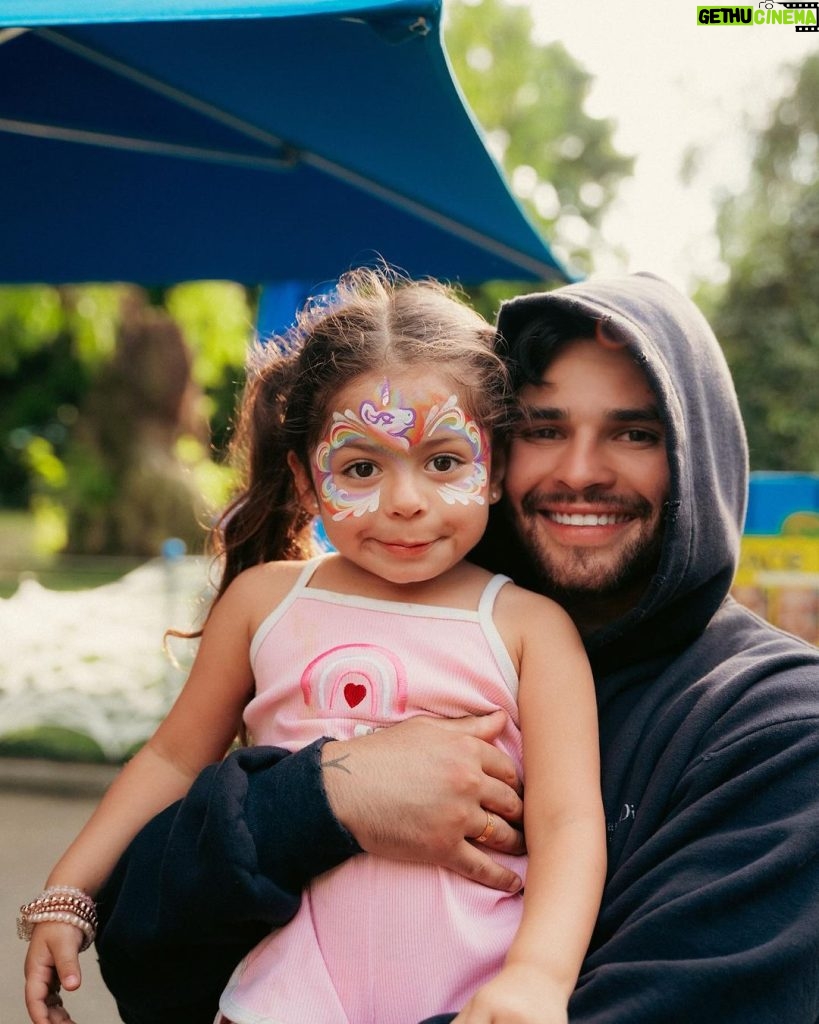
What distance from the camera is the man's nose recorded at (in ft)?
6.92

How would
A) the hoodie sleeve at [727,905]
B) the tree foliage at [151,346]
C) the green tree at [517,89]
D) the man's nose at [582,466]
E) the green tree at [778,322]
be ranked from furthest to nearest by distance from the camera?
the green tree at [517,89], the green tree at [778,322], the tree foliage at [151,346], the man's nose at [582,466], the hoodie sleeve at [727,905]

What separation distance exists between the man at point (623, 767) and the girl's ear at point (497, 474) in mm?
21

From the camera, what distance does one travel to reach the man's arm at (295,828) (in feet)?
5.62

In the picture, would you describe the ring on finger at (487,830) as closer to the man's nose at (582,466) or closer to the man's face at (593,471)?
the man's face at (593,471)

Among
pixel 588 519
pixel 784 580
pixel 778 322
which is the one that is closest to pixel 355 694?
pixel 588 519

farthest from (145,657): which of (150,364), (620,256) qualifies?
(620,256)

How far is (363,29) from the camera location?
7.42ft

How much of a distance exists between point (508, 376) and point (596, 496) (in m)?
0.28

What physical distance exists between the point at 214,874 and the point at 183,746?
436mm

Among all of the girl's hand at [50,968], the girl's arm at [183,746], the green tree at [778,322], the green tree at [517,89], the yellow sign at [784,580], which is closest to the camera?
the girl's hand at [50,968]

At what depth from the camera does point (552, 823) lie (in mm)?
1769

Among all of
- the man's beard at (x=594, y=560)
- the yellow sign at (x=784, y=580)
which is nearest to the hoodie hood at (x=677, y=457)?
the man's beard at (x=594, y=560)

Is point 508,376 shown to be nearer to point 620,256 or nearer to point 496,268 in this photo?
point 496,268

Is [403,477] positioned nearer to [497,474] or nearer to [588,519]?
[497,474]
